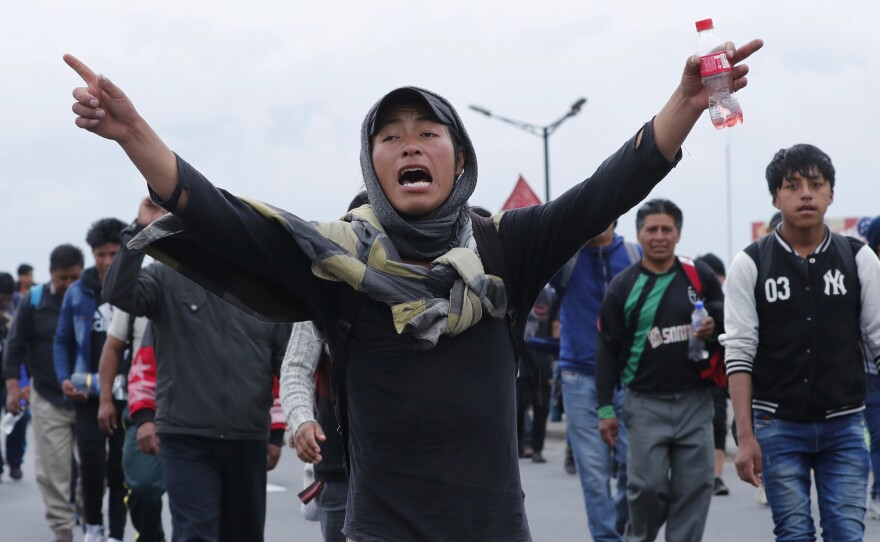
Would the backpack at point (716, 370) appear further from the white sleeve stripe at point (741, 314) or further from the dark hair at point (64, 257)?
the dark hair at point (64, 257)

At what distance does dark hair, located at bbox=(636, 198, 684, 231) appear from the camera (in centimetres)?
769

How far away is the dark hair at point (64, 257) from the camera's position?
10.3m

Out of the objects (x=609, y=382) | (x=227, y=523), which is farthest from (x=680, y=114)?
(x=609, y=382)

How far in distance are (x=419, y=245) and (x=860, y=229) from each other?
693 centimetres

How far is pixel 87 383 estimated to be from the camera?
29.0 feet

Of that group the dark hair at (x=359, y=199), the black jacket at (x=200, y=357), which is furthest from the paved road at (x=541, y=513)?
the dark hair at (x=359, y=199)

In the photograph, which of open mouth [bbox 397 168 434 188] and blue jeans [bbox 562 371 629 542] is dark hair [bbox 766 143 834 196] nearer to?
blue jeans [bbox 562 371 629 542]

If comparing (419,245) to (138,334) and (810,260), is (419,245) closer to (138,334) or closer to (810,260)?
(810,260)

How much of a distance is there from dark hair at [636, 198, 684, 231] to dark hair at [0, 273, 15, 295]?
35.9 feet

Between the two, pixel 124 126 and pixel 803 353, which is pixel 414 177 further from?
pixel 803 353

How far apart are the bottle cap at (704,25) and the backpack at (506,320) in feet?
2.54

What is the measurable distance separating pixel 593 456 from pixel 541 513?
8.28ft

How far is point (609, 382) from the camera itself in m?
7.60

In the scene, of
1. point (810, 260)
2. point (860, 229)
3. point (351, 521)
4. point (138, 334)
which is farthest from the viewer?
point (860, 229)
